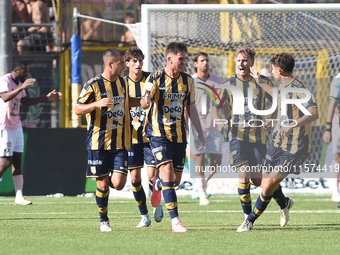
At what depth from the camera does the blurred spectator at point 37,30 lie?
1495 cm

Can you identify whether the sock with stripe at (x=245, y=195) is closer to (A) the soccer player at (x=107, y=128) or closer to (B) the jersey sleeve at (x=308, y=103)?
(B) the jersey sleeve at (x=308, y=103)

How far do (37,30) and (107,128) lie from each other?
9.77 meters

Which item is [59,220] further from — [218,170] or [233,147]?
[218,170]

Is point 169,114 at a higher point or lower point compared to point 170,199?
higher

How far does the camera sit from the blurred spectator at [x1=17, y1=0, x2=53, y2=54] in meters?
15.0

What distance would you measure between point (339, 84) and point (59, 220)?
195 inches

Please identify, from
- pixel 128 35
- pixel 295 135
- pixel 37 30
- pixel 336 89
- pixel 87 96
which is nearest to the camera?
pixel 87 96

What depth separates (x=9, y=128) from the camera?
30.4 feet

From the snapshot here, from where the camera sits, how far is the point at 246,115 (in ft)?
21.9

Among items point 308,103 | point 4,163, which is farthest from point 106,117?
point 4,163

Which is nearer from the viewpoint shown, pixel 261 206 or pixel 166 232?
pixel 166 232

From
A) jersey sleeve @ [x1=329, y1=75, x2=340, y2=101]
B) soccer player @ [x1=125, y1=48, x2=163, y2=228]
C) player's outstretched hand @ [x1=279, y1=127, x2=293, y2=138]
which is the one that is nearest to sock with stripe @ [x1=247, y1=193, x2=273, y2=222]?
player's outstretched hand @ [x1=279, y1=127, x2=293, y2=138]

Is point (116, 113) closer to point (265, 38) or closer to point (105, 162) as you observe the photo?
point (105, 162)

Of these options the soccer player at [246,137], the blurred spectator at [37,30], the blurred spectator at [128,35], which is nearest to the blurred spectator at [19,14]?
the blurred spectator at [37,30]
